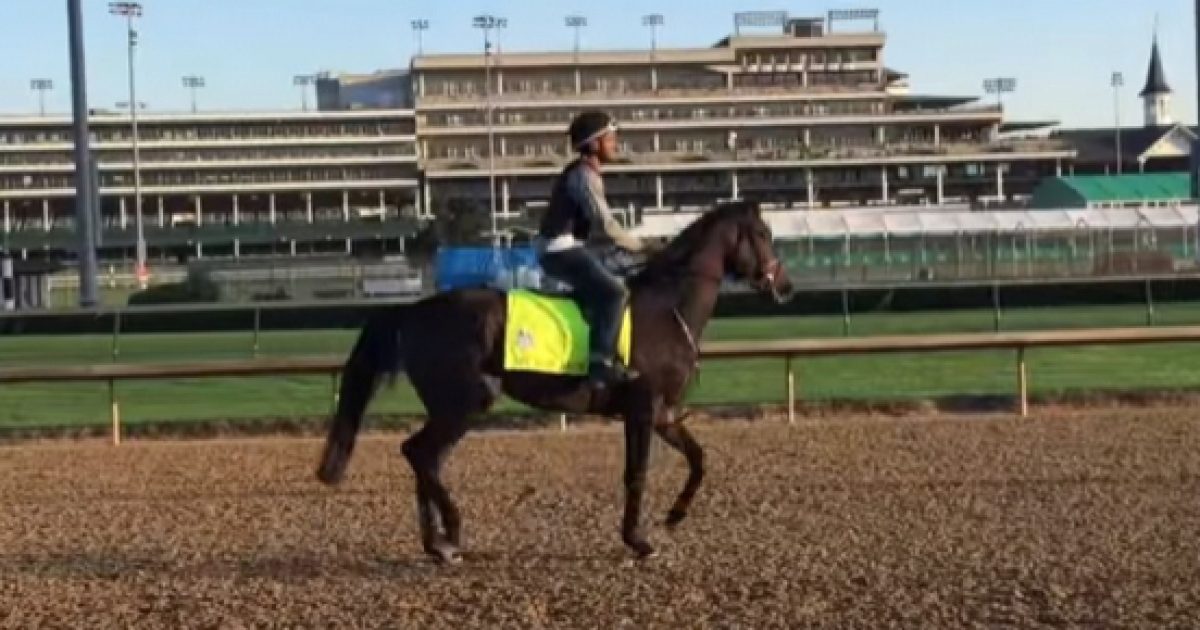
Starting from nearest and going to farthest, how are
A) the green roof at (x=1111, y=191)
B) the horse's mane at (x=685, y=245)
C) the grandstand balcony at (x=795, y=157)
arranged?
the horse's mane at (x=685, y=245) → the green roof at (x=1111, y=191) → the grandstand balcony at (x=795, y=157)

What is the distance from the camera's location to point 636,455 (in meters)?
9.73

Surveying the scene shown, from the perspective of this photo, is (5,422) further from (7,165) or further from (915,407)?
(7,165)

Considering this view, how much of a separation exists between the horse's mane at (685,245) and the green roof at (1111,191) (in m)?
59.3

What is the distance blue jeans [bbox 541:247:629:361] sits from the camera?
9586mm

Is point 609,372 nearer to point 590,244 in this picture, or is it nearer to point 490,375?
point 490,375

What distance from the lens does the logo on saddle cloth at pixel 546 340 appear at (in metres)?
9.56

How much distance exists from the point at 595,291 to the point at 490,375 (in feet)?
2.29

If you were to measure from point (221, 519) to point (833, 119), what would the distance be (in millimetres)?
82369

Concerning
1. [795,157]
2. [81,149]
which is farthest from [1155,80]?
[81,149]

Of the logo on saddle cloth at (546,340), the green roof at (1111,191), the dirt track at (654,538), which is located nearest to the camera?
the dirt track at (654,538)

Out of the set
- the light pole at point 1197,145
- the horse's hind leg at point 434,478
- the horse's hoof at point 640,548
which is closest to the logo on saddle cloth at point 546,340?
the horse's hind leg at point 434,478

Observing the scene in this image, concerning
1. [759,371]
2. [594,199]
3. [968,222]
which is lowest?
[759,371]

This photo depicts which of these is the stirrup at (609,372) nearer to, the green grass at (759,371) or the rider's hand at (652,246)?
the rider's hand at (652,246)

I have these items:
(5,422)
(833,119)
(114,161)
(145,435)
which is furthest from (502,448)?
(114,161)
